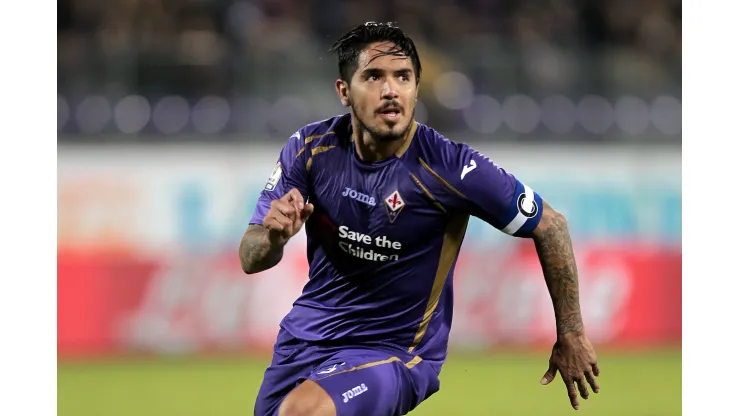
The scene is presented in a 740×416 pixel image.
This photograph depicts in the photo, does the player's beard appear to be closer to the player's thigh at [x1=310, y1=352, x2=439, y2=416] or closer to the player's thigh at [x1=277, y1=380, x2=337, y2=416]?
the player's thigh at [x1=310, y1=352, x2=439, y2=416]

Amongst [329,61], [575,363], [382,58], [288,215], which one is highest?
[329,61]

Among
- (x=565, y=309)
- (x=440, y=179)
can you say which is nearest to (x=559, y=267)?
(x=565, y=309)

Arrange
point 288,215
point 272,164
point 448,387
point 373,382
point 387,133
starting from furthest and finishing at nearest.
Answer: point 272,164 < point 448,387 < point 387,133 < point 373,382 < point 288,215

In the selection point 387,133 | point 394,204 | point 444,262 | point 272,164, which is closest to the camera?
point 387,133

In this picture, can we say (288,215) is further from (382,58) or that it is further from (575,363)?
(575,363)

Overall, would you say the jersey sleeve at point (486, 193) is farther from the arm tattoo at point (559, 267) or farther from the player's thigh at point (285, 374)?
the player's thigh at point (285, 374)

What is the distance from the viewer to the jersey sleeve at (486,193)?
5121mm

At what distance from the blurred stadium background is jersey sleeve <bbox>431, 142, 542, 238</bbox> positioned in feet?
21.6

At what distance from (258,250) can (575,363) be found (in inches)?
63.2

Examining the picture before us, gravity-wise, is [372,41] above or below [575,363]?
above

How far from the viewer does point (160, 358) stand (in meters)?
11.8

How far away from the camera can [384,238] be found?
527 cm

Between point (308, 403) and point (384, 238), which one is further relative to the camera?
point (384, 238)
